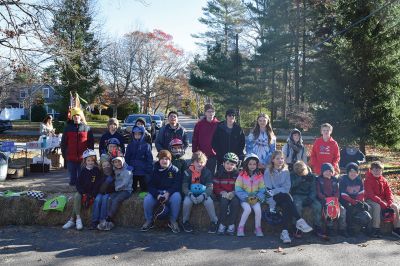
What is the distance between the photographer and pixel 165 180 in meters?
6.88

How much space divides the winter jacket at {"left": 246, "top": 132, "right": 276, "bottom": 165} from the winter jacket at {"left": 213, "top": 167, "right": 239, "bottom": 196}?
→ 872 millimetres

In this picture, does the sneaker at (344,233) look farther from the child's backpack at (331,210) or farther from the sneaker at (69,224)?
the sneaker at (69,224)

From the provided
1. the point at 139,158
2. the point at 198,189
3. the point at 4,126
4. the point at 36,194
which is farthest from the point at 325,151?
the point at 4,126

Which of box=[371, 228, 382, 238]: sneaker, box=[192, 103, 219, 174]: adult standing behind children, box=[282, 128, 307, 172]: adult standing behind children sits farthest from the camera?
box=[282, 128, 307, 172]: adult standing behind children

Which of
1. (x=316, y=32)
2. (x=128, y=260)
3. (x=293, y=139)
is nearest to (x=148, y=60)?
(x=316, y=32)

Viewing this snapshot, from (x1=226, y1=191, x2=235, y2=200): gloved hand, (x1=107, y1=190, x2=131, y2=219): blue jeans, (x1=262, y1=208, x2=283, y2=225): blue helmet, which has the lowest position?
(x1=262, y1=208, x2=283, y2=225): blue helmet

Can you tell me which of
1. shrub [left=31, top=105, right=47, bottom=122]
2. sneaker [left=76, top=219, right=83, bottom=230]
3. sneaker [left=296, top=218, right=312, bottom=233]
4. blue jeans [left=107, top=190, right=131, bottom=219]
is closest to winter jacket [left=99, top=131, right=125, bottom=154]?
blue jeans [left=107, top=190, right=131, bottom=219]

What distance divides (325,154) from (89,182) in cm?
443

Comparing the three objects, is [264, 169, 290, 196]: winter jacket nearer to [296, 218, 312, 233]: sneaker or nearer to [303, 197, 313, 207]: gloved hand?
[303, 197, 313, 207]: gloved hand

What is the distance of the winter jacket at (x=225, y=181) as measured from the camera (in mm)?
6957

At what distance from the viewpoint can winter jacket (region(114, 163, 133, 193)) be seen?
706 centimetres

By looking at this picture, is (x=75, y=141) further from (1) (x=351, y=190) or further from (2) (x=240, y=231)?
(1) (x=351, y=190)

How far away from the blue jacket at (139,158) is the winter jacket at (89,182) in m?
0.70

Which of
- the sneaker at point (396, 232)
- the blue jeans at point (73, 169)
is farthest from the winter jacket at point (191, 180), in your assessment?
the sneaker at point (396, 232)
